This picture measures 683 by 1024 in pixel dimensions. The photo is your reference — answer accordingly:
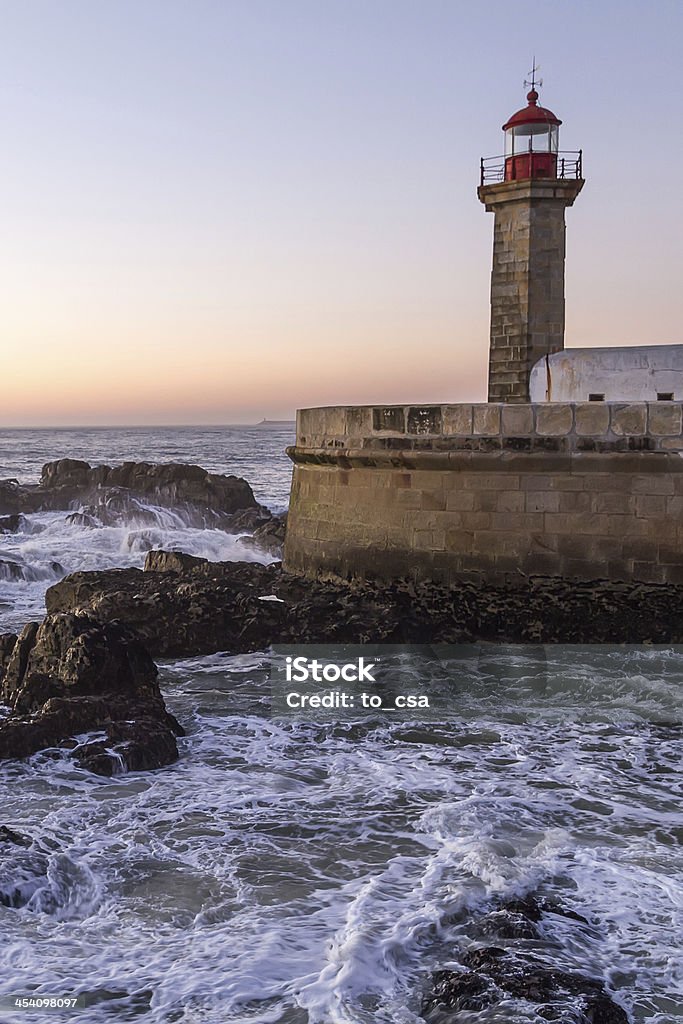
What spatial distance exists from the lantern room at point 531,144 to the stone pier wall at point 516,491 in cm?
581

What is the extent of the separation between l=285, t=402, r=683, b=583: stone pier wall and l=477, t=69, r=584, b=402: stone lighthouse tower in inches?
178

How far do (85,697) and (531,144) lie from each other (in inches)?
397

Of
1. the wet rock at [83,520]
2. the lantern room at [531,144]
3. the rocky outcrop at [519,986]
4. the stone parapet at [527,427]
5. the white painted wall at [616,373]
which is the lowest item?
the rocky outcrop at [519,986]

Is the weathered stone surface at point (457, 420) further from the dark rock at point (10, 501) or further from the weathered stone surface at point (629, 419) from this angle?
the dark rock at point (10, 501)

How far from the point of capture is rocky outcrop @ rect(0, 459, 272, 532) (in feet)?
70.7

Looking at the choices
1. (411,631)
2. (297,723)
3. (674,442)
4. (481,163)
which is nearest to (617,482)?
(674,442)

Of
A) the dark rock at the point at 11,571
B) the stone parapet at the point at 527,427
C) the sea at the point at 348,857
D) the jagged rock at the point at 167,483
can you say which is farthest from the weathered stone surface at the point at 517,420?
the jagged rock at the point at 167,483

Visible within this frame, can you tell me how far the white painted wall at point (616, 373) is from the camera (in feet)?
36.5

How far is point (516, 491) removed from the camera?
7.77 metres

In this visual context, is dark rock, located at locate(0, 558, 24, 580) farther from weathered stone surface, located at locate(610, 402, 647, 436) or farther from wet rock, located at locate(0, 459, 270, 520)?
weathered stone surface, located at locate(610, 402, 647, 436)

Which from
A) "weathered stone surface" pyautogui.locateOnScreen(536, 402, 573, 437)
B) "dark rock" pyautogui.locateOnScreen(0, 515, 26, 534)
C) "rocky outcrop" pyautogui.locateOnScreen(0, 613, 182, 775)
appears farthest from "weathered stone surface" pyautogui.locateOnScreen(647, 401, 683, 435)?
"dark rock" pyautogui.locateOnScreen(0, 515, 26, 534)

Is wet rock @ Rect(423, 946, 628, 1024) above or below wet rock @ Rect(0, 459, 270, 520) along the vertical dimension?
below

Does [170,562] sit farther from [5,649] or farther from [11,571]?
[11,571]

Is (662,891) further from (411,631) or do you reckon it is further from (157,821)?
(411,631)
